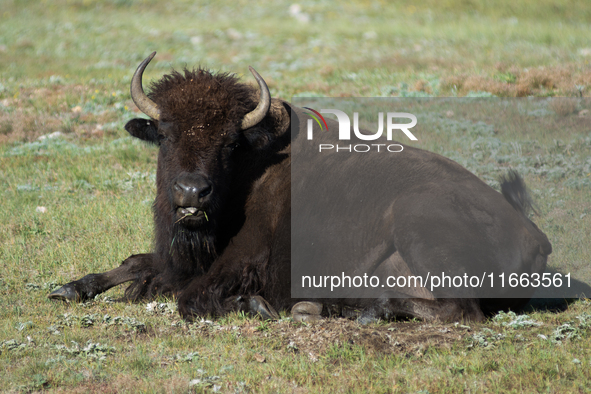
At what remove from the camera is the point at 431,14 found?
1454 inches

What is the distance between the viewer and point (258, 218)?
6184mm

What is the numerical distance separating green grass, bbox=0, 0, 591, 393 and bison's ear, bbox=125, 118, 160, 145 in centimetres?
165

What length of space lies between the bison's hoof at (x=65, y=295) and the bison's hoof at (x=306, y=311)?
89.1 inches

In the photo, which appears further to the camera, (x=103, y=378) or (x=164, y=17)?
(x=164, y=17)

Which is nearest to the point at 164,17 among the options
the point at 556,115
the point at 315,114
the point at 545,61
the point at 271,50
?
the point at 271,50

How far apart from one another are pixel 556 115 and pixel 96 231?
8.94m

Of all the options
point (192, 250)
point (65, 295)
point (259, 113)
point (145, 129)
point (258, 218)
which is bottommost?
point (65, 295)

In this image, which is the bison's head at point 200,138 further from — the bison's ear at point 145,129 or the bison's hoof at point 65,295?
the bison's hoof at point 65,295

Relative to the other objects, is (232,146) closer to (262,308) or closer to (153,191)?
(262,308)

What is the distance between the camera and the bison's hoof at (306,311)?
5.58 m

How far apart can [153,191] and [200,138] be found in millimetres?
4806

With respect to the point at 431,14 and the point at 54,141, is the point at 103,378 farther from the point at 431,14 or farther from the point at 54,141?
the point at 431,14

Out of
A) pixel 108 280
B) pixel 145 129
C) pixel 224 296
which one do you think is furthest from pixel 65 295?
pixel 145 129

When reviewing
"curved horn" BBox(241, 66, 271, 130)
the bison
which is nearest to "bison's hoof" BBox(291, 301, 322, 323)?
the bison
